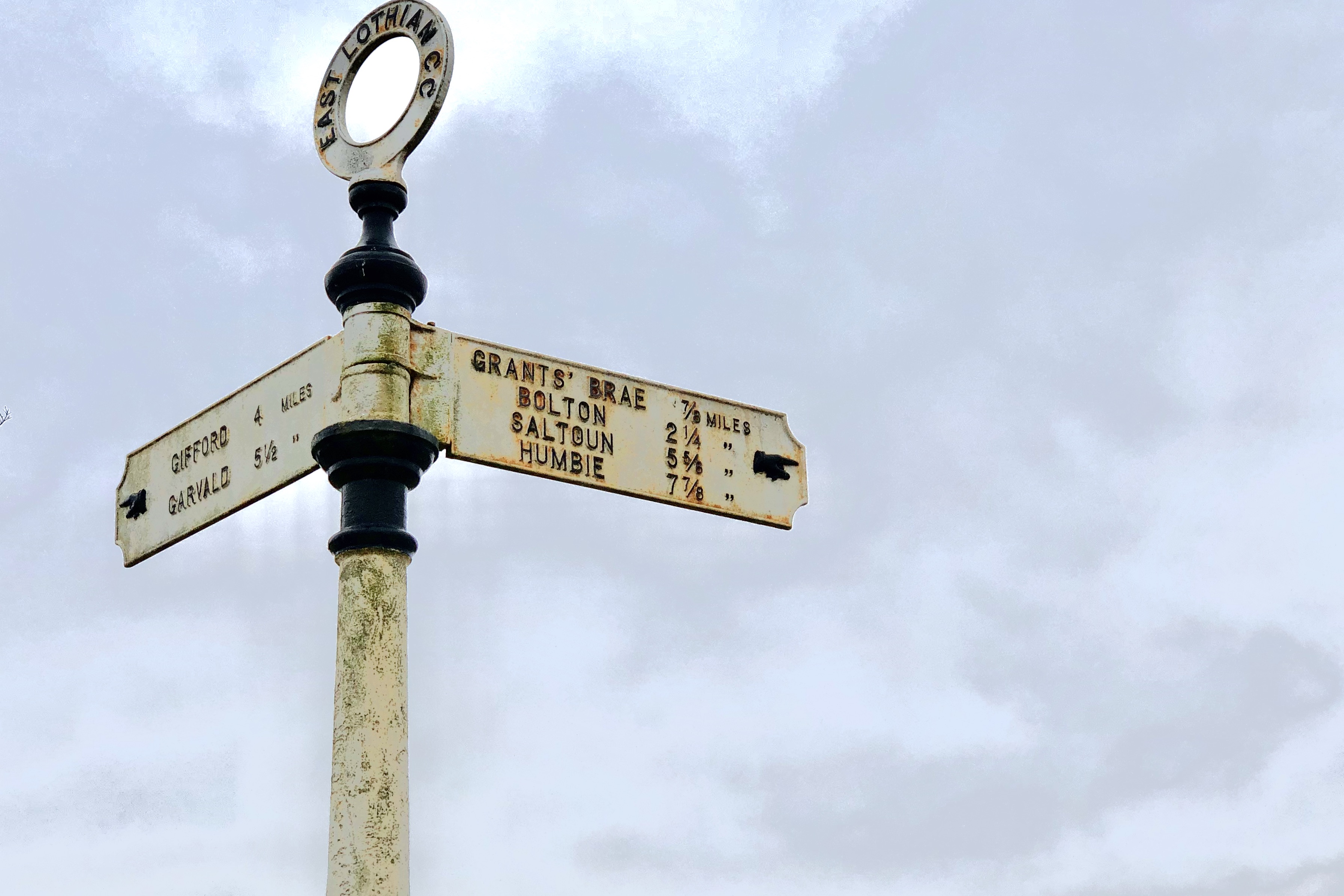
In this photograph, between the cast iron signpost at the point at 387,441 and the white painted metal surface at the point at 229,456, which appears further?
the white painted metal surface at the point at 229,456

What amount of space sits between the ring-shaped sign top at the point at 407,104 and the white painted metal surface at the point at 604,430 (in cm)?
61

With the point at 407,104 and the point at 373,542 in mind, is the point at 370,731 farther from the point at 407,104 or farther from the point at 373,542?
the point at 407,104

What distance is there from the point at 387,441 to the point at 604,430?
83 centimetres

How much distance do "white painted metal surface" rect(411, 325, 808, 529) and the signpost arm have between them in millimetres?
129

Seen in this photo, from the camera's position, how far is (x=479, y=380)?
5.72 meters

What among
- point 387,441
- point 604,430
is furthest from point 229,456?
point 604,430

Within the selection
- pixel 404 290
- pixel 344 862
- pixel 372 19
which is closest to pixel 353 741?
pixel 344 862

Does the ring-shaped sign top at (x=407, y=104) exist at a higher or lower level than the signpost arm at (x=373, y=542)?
higher

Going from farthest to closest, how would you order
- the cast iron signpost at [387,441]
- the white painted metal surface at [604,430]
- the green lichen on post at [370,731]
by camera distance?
the white painted metal surface at [604,430], the cast iron signpost at [387,441], the green lichen on post at [370,731]

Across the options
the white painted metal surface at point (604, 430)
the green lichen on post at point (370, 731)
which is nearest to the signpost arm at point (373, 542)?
the green lichen on post at point (370, 731)

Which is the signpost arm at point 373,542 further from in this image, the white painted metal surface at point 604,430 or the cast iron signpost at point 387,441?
the white painted metal surface at point 604,430

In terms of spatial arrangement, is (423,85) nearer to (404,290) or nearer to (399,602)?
(404,290)

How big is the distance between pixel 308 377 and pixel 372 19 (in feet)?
4.11

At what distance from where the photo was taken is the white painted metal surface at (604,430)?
5.65 meters
